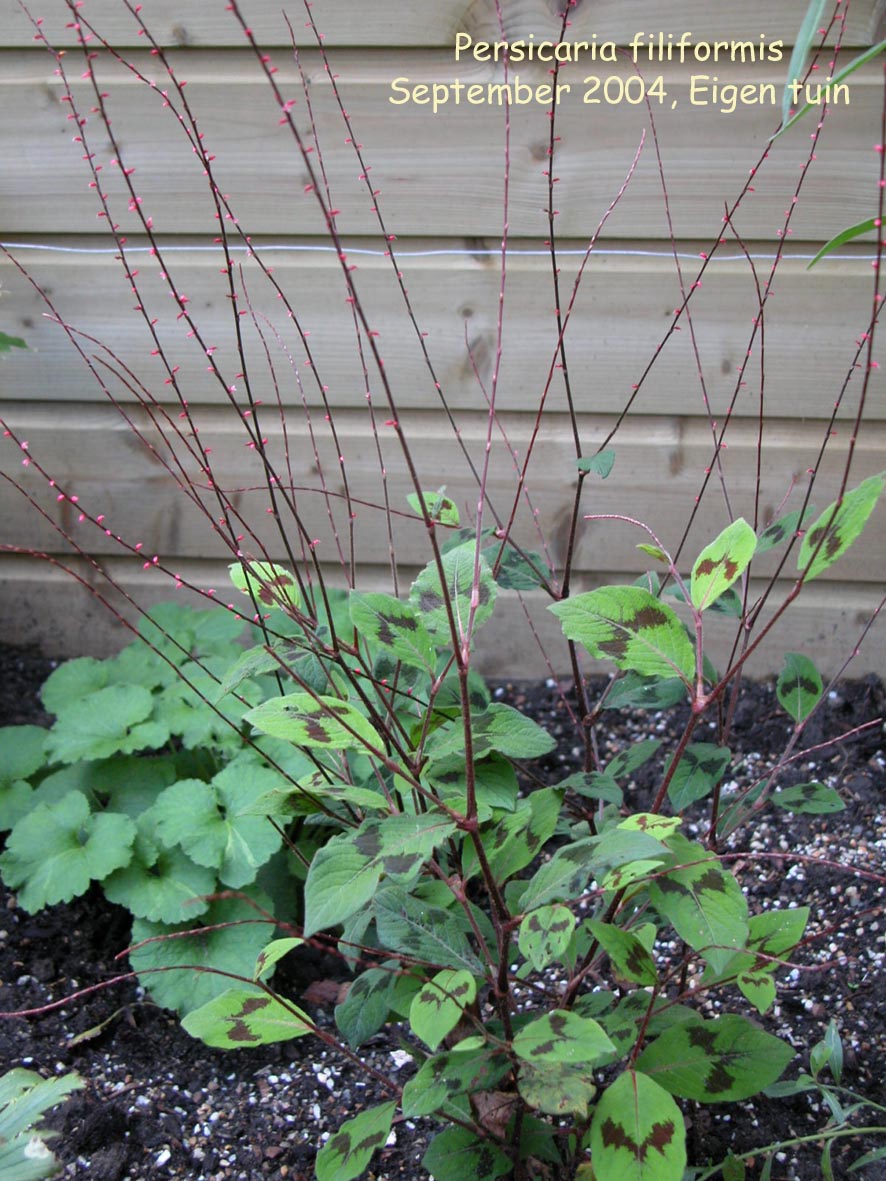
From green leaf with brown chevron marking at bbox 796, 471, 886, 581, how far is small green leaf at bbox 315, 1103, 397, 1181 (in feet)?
2.23

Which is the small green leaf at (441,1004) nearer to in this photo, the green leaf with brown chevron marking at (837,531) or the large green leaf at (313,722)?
the large green leaf at (313,722)

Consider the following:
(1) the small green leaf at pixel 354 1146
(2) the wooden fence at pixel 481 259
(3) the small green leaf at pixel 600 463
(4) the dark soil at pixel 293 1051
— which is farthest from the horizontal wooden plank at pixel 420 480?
(1) the small green leaf at pixel 354 1146

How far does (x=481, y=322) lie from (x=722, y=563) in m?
1.32

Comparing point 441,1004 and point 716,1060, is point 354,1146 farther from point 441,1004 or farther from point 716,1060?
point 716,1060

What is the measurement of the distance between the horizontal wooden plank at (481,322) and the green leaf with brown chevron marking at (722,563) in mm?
1219

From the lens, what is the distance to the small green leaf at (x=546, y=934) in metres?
0.89

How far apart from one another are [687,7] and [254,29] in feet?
2.66

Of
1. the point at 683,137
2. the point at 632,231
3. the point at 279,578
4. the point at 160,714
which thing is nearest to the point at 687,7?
the point at 683,137

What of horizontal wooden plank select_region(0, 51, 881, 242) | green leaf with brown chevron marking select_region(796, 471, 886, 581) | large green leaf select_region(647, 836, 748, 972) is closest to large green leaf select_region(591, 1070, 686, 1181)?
large green leaf select_region(647, 836, 748, 972)

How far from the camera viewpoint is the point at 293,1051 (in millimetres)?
1610

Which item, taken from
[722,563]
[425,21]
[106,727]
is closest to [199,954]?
[106,727]

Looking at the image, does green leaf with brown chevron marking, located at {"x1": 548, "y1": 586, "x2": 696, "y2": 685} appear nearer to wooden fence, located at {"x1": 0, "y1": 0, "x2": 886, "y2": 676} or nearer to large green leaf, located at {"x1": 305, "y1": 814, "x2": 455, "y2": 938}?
large green leaf, located at {"x1": 305, "y1": 814, "x2": 455, "y2": 938}

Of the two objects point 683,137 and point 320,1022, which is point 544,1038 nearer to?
point 320,1022

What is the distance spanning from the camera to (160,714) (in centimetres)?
196
